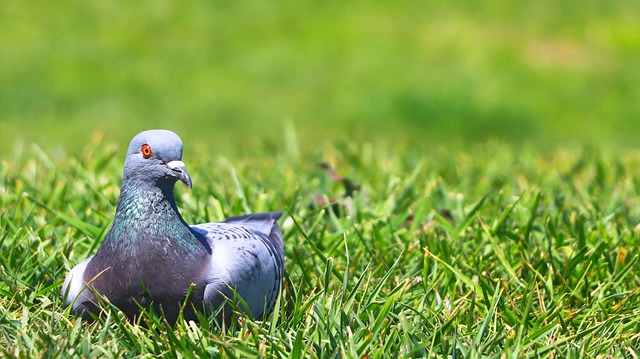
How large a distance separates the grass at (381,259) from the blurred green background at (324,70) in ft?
9.88

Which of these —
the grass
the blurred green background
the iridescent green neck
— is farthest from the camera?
the blurred green background

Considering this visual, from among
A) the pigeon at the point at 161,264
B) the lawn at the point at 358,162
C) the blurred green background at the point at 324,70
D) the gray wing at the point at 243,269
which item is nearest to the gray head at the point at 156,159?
the pigeon at the point at 161,264

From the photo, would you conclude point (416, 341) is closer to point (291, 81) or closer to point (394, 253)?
point (394, 253)

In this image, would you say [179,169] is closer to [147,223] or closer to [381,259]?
[147,223]

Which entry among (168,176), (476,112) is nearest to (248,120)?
(476,112)

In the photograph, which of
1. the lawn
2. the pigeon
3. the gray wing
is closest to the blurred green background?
the lawn

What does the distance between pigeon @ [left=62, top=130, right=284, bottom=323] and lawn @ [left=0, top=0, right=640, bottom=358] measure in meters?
0.08

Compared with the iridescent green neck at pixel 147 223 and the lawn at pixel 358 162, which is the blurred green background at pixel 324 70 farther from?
the iridescent green neck at pixel 147 223

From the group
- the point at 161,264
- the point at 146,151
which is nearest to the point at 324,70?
the point at 146,151

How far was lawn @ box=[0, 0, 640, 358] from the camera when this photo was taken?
2.81 m

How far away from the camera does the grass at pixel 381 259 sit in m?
2.67

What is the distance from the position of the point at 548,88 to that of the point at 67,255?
7085 millimetres

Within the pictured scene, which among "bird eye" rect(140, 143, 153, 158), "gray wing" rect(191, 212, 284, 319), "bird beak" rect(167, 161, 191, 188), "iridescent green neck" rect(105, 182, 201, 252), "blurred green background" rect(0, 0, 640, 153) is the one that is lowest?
"blurred green background" rect(0, 0, 640, 153)

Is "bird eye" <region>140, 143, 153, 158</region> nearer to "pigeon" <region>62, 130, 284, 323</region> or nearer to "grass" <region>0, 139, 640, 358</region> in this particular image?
"pigeon" <region>62, 130, 284, 323</region>
